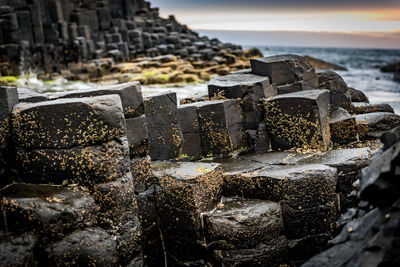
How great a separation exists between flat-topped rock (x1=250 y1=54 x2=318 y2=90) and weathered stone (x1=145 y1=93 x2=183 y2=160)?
1926 mm

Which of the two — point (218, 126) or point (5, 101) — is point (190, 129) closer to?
point (218, 126)

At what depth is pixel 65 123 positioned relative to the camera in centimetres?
361

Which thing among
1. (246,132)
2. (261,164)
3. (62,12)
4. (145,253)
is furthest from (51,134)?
(62,12)

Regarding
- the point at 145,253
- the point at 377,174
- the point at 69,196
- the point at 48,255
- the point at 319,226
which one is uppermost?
the point at 377,174

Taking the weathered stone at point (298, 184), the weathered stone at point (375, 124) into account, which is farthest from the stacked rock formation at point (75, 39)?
the weathered stone at point (298, 184)

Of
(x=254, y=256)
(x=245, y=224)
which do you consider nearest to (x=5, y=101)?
(x=245, y=224)

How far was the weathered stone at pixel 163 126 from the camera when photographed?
5.16 metres

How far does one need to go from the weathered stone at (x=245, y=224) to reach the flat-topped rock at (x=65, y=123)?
5.06 feet

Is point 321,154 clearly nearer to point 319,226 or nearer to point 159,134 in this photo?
point 319,226

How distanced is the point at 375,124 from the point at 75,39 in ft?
70.1

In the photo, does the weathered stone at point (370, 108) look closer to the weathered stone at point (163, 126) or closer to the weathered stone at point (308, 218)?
the weathered stone at point (308, 218)

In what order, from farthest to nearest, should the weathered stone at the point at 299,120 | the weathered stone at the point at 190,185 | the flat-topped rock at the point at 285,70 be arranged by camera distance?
1. the flat-topped rock at the point at 285,70
2. the weathered stone at the point at 299,120
3. the weathered stone at the point at 190,185

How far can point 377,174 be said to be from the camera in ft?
8.70

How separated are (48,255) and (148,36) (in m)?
27.5
